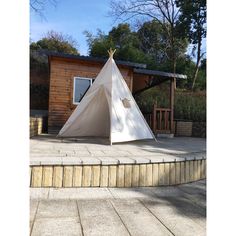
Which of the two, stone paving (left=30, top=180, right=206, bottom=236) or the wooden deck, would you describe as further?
the wooden deck

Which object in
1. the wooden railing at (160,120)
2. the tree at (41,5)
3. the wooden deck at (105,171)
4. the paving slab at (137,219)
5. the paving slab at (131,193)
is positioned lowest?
the paving slab at (137,219)

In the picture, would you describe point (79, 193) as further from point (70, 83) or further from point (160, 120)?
point (70, 83)

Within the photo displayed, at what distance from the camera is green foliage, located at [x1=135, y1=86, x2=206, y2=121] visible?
9438 mm

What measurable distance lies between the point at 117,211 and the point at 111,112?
2.97 m

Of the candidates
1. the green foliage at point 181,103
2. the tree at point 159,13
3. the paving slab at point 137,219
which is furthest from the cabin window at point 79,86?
the tree at point 159,13

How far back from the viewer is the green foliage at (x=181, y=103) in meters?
9.44

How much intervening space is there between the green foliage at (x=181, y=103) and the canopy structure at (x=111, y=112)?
3269 millimetres

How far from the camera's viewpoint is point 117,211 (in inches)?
95.7

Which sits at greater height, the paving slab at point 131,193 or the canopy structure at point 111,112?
the canopy structure at point 111,112

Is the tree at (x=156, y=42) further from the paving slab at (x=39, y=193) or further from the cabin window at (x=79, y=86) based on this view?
the paving slab at (x=39, y=193)

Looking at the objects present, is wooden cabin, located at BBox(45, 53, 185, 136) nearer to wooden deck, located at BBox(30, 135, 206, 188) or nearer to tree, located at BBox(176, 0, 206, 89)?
wooden deck, located at BBox(30, 135, 206, 188)

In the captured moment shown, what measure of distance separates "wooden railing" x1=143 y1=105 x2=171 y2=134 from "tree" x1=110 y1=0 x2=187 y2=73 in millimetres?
6009

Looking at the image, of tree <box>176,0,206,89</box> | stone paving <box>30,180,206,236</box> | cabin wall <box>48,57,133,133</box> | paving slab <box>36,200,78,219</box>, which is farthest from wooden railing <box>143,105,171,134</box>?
paving slab <box>36,200,78,219</box>

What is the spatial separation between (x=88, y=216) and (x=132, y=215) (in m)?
0.37
